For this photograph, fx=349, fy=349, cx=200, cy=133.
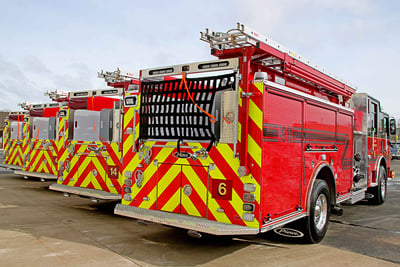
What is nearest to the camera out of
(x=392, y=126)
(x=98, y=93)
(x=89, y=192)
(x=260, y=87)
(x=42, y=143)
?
(x=260, y=87)

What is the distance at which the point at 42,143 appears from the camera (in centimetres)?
1045

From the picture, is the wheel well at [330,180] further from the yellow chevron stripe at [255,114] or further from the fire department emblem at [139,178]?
the fire department emblem at [139,178]

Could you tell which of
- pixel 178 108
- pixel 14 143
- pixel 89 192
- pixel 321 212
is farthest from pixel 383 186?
pixel 14 143

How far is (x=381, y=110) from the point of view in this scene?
378 inches

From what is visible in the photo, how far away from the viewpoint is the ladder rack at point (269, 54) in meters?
4.38

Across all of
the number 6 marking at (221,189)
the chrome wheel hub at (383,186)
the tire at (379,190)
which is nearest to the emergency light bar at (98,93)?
the number 6 marking at (221,189)

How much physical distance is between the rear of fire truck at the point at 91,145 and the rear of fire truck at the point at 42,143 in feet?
6.11

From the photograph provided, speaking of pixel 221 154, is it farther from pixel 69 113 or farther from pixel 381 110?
pixel 381 110

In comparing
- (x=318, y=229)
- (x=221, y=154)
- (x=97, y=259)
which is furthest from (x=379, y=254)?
(x=97, y=259)

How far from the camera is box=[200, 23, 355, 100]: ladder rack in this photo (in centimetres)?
438

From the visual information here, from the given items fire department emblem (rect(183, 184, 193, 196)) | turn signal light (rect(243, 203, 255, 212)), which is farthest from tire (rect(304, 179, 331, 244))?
fire department emblem (rect(183, 184, 193, 196))

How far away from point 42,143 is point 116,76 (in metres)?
3.79

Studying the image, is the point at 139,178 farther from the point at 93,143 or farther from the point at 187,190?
the point at 93,143

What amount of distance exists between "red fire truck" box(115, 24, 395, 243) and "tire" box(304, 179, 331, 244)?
0.6 inches
